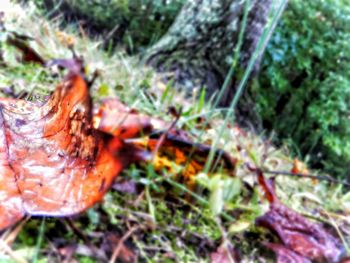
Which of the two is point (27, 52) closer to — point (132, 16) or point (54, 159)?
point (54, 159)

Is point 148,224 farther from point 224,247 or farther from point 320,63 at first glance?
point 320,63

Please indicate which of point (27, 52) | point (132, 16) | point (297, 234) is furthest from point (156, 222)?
point (132, 16)

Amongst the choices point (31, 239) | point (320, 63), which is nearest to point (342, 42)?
point (320, 63)

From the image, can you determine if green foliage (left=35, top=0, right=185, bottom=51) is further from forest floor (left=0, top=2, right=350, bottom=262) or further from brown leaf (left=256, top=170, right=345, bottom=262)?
brown leaf (left=256, top=170, right=345, bottom=262)

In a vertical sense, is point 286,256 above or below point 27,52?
below

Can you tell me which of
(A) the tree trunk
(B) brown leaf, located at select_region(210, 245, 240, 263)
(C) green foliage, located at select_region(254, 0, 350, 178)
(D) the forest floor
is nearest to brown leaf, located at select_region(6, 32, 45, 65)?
(D) the forest floor

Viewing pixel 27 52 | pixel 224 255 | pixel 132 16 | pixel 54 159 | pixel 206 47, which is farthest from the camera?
pixel 132 16
